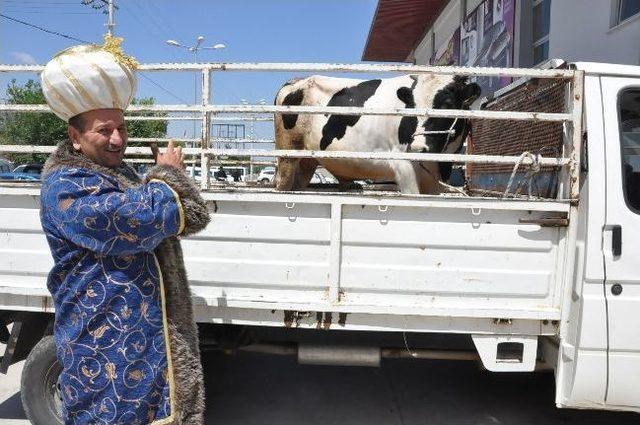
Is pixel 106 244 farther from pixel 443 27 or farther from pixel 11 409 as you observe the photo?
pixel 443 27

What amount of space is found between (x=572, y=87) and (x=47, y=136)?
863 inches

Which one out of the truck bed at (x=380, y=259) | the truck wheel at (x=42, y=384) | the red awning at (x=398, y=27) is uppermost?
the red awning at (x=398, y=27)

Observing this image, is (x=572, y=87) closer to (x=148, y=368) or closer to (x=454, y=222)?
(x=454, y=222)

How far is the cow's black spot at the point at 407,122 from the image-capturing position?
412 centimetres

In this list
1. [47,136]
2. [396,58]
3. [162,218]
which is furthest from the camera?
[396,58]

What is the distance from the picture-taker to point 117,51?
1.77 metres

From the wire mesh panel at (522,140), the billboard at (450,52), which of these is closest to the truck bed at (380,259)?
the wire mesh panel at (522,140)

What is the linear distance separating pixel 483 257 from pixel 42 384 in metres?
2.54

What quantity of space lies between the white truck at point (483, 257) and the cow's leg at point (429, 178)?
1513 millimetres

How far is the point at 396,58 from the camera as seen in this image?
74.3 feet

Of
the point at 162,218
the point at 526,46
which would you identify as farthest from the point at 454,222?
the point at 526,46

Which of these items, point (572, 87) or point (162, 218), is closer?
point (162, 218)

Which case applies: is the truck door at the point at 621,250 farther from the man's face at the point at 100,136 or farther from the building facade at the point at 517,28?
the building facade at the point at 517,28

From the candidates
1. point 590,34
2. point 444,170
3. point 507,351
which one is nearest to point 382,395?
point 507,351
